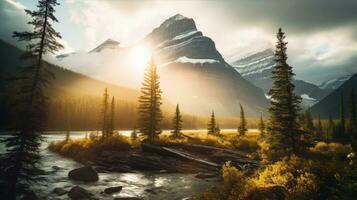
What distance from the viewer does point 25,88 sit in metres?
22.9

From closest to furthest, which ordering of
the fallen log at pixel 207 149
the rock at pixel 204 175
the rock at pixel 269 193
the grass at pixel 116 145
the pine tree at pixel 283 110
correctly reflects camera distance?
1. the rock at pixel 269 193
2. the rock at pixel 204 175
3. the pine tree at pixel 283 110
4. the fallen log at pixel 207 149
5. the grass at pixel 116 145

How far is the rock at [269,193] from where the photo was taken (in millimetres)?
14383

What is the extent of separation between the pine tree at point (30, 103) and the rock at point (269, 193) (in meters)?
16.8

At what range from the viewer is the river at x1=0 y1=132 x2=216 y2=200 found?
25.1 metres

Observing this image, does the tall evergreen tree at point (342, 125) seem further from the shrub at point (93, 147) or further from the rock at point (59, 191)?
the rock at point (59, 191)

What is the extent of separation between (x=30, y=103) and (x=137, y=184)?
13.4m

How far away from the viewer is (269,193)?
574 inches

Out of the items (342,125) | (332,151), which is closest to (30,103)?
(332,151)

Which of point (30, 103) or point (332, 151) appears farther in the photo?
point (332, 151)

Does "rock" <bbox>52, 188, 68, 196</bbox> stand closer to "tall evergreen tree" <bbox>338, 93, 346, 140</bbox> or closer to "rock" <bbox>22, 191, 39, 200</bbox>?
"rock" <bbox>22, 191, 39, 200</bbox>

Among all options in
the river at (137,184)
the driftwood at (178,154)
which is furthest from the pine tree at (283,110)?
the river at (137,184)

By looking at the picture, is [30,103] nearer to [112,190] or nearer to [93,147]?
[112,190]

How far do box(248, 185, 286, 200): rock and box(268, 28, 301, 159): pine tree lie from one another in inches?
835

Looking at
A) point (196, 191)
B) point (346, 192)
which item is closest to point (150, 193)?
point (196, 191)
